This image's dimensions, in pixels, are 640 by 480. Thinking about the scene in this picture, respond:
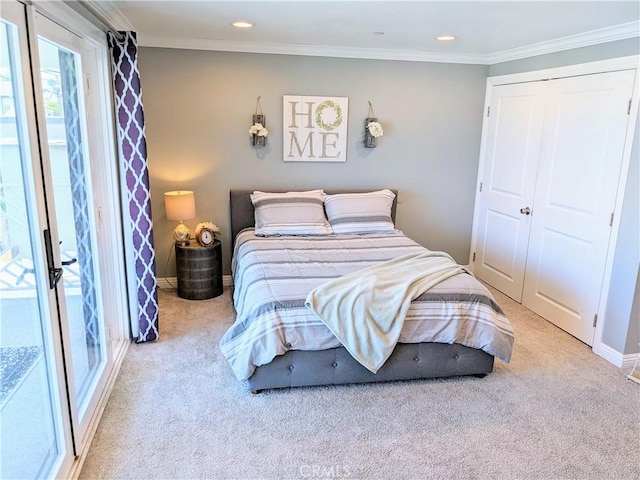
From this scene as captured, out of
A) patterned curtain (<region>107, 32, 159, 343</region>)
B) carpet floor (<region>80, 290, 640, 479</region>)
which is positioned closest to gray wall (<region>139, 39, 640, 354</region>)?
patterned curtain (<region>107, 32, 159, 343</region>)

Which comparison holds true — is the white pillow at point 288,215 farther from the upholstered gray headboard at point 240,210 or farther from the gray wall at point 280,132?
the gray wall at point 280,132

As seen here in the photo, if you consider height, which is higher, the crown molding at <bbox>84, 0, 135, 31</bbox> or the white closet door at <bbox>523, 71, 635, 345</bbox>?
the crown molding at <bbox>84, 0, 135, 31</bbox>

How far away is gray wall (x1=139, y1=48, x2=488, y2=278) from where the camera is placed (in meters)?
4.27

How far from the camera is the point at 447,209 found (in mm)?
5008

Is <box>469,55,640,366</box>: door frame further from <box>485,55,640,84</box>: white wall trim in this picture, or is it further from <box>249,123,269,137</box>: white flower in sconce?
<box>249,123,269,137</box>: white flower in sconce

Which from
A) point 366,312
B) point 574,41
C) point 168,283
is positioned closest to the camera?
point 366,312

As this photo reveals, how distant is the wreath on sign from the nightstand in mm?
1485

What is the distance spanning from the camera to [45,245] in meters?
1.93

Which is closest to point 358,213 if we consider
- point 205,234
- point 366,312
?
point 205,234

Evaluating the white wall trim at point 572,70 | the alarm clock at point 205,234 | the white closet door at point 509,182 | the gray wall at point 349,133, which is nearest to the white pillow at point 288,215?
the gray wall at point 349,133

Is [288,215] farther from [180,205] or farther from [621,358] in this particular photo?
[621,358]

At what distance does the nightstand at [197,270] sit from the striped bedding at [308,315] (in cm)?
79

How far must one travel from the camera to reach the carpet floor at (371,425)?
7.48 feet

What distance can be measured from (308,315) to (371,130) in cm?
Answer: 234
